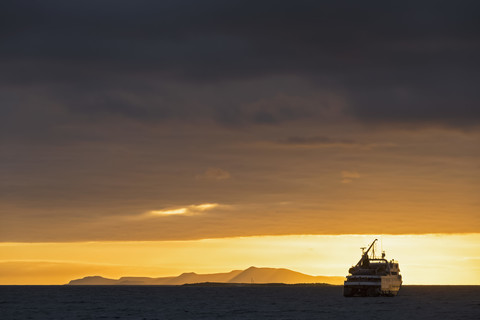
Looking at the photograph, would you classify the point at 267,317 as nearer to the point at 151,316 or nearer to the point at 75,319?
the point at 151,316

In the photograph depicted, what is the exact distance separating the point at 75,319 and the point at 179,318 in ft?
81.3

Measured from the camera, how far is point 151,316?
189 m

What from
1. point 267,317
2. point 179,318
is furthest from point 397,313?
point 179,318

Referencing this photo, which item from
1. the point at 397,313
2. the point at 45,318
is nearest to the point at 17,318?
the point at 45,318

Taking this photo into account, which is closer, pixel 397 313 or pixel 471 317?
pixel 471 317

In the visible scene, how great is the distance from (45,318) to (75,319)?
923 cm

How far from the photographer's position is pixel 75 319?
589ft

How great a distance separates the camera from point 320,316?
612 ft

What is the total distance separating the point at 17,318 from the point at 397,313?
9610 cm

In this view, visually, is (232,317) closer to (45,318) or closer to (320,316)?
(320,316)

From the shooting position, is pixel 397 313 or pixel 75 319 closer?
pixel 75 319

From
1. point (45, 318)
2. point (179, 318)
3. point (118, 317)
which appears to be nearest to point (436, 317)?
point (179, 318)

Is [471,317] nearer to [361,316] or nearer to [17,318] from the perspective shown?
[361,316]

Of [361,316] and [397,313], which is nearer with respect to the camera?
[361,316]
